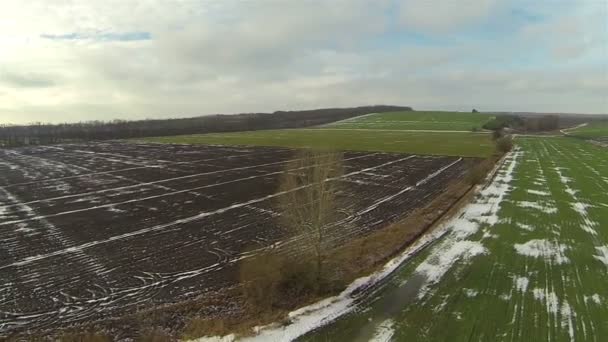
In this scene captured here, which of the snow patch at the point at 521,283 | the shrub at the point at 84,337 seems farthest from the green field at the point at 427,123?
the shrub at the point at 84,337

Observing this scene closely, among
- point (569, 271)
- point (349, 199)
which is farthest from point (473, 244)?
point (349, 199)

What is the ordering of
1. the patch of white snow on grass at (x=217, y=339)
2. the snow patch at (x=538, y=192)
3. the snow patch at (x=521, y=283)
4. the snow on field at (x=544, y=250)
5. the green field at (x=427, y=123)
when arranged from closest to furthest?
the patch of white snow on grass at (x=217, y=339), the snow patch at (x=521, y=283), the snow on field at (x=544, y=250), the snow patch at (x=538, y=192), the green field at (x=427, y=123)

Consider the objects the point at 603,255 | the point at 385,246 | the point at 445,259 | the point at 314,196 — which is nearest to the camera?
the point at 314,196

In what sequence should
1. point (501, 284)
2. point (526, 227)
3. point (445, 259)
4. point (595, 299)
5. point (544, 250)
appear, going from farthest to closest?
point (526, 227) → point (544, 250) → point (445, 259) → point (501, 284) → point (595, 299)

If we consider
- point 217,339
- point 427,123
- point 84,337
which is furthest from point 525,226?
point 427,123

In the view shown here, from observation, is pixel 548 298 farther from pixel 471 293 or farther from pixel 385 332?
pixel 385 332

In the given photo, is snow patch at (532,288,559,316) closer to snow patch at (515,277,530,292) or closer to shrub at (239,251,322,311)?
snow patch at (515,277,530,292)

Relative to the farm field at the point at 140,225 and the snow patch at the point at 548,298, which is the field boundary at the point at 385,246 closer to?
the farm field at the point at 140,225
